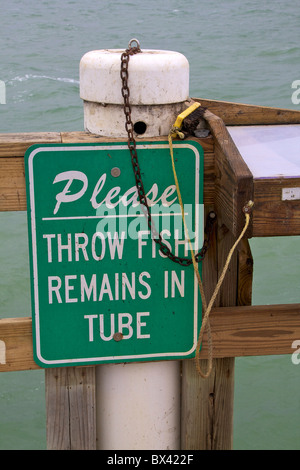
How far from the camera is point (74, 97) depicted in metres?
11.4

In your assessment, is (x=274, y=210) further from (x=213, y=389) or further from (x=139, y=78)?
(x=213, y=389)

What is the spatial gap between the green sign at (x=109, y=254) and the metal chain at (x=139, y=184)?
2 cm

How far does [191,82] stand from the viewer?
11.6 m

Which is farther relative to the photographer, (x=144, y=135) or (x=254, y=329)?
(x=254, y=329)

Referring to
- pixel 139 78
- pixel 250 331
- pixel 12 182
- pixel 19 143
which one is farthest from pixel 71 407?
pixel 139 78

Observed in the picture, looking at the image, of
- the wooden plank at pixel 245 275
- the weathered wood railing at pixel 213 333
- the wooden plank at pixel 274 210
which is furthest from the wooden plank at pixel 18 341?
the wooden plank at pixel 274 210

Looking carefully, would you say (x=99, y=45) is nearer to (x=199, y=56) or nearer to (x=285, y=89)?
(x=199, y=56)

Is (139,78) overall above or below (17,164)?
above

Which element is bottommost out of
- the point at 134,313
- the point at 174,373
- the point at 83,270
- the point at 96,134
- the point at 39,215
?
the point at 174,373

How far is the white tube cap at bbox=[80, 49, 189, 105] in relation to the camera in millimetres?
1946

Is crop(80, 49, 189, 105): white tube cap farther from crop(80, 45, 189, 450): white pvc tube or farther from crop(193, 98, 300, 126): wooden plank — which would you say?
crop(193, 98, 300, 126): wooden plank

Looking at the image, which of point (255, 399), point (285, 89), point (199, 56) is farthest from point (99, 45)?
point (255, 399)

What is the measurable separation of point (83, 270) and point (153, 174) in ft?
1.13

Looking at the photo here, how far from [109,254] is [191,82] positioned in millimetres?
9947
